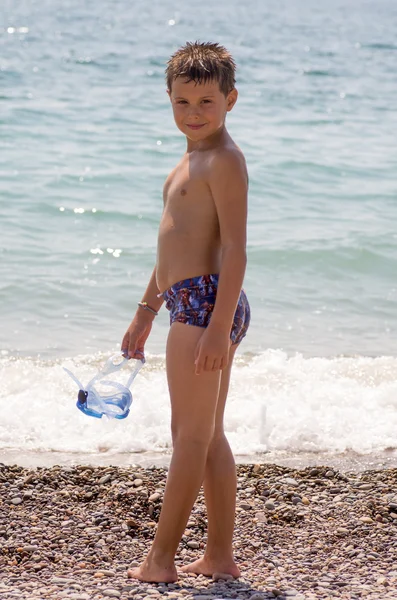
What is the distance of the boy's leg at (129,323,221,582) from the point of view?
10.4 feet

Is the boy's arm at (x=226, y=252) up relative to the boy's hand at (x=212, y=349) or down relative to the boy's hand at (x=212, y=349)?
up

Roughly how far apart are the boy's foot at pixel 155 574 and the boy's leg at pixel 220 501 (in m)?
0.17

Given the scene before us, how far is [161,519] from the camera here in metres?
3.29

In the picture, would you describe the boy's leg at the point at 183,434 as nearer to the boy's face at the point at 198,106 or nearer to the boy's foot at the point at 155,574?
the boy's foot at the point at 155,574

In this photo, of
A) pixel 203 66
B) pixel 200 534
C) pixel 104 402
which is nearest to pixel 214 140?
pixel 203 66

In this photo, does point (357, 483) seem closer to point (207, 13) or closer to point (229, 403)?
point (229, 403)

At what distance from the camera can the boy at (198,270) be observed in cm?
313

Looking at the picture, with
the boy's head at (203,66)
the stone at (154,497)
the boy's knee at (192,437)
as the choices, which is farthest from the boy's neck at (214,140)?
the stone at (154,497)

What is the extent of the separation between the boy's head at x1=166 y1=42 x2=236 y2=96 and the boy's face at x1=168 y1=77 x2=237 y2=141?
2 centimetres

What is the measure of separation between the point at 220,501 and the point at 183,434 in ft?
1.07

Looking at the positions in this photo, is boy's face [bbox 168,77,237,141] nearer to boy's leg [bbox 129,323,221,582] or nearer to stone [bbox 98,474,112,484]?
boy's leg [bbox 129,323,221,582]

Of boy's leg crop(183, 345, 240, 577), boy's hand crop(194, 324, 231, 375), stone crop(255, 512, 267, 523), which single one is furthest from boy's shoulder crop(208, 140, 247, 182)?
stone crop(255, 512, 267, 523)

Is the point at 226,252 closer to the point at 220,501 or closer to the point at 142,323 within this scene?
the point at 142,323

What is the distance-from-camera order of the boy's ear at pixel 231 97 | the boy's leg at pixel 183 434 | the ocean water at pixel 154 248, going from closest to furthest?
the boy's leg at pixel 183 434 → the boy's ear at pixel 231 97 → the ocean water at pixel 154 248
